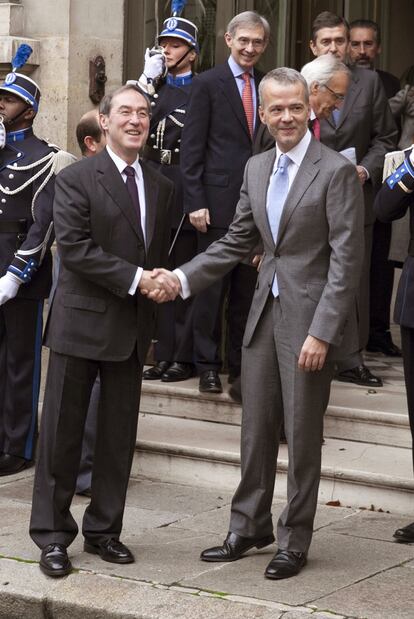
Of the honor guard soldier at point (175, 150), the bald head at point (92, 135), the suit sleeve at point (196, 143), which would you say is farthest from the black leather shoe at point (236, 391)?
the bald head at point (92, 135)

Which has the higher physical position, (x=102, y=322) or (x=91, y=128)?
(x=91, y=128)

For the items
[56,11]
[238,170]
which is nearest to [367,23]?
[238,170]

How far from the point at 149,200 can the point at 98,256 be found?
0.41 m

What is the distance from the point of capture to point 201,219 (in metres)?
8.67

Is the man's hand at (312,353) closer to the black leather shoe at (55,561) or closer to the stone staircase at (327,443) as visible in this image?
the black leather shoe at (55,561)

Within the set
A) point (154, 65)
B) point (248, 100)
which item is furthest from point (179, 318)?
point (154, 65)

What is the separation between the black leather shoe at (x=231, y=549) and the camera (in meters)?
6.59

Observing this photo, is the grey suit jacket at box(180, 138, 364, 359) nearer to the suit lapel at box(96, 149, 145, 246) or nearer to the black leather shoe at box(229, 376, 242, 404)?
the suit lapel at box(96, 149, 145, 246)

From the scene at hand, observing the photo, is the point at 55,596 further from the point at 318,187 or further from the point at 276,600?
the point at 318,187

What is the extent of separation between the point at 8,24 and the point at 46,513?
14.7 ft

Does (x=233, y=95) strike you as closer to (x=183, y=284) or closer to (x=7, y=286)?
(x=7, y=286)

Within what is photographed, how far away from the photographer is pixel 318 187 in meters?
6.24

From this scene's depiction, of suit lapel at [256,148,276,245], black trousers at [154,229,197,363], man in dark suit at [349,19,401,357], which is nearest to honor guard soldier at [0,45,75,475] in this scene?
black trousers at [154,229,197,363]

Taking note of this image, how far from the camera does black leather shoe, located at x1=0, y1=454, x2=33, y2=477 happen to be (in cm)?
843
